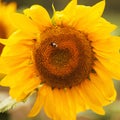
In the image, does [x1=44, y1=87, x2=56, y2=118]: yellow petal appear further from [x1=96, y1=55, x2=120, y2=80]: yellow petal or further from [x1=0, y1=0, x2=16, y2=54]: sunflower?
[x1=0, y1=0, x2=16, y2=54]: sunflower

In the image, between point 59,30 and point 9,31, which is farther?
point 9,31

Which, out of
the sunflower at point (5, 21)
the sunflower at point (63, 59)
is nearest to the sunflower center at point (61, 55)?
the sunflower at point (63, 59)

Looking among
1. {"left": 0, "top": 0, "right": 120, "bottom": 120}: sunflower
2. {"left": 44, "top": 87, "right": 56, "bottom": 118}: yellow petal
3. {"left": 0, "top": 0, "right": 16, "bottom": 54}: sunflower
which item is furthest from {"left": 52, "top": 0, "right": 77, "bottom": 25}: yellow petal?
{"left": 0, "top": 0, "right": 16, "bottom": 54}: sunflower

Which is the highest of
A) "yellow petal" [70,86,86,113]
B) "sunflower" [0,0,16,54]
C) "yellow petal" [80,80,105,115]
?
"sunflower" [0,0,16,54]

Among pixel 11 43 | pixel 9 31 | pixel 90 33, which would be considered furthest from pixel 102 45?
pixel 9 31

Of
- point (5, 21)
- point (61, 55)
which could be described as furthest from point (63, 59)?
point (5, 21)

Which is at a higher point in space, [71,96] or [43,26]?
[43,26]

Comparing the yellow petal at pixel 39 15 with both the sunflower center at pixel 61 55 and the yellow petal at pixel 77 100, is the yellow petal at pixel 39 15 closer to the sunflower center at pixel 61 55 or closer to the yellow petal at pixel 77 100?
the sunflower center at pixel 61 55

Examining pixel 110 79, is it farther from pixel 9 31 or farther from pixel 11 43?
pixel 9 31
